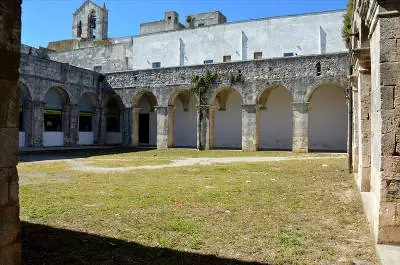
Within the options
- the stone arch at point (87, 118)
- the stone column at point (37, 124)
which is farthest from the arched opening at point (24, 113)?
the stone arch at point (87, 118)

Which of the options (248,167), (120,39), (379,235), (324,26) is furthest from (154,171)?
(120,39)

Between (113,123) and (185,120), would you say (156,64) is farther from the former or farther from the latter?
(185,120)

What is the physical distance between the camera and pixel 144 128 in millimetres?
31406

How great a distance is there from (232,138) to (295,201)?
67.2 feet

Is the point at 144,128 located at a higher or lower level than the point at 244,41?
lower

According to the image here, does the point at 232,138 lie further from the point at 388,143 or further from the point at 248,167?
the point at 388,143

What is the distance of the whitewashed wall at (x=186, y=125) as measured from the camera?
29.3 metres

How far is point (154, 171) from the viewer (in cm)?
1271

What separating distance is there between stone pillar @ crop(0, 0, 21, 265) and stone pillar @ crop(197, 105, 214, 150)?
20764mm

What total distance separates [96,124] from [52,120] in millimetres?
3540

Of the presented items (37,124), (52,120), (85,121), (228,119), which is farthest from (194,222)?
(85,121)

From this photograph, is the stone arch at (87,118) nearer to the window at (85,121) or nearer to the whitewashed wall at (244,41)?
the window at (85,121)

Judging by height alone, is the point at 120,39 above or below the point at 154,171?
above

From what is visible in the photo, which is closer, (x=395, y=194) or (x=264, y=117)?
(x=395, y=194)
